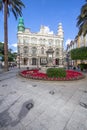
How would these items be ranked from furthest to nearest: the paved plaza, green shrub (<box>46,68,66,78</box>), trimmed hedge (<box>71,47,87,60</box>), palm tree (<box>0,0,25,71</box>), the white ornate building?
the white ornate building
trimmed hedge (<box>71,47,87,60</box>)
palm tree (<box>0,0,25,71</box>)
green shrub (<box>46,68,66,78</box>)
the paved plaza

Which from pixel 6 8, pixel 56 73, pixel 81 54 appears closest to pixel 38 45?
pixel 81 54

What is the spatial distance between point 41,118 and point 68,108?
4.81 feet

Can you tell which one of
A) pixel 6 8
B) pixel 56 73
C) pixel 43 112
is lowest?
pixel 43 112

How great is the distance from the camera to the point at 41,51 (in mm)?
71375

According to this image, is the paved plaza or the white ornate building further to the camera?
the white ornate building

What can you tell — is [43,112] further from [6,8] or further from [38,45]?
[38,45]

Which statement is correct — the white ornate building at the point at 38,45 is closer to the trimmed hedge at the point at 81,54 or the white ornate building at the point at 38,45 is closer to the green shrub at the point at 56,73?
the trimmed hedge at the point at 81,54

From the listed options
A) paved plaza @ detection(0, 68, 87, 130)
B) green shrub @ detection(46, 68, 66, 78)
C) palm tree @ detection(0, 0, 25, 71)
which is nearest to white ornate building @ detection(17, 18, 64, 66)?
palm tree @ detection(0, 0, 25, 71)

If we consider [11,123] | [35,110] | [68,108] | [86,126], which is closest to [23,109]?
[35,110]

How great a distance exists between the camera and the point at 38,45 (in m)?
70.9

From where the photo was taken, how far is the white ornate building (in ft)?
222

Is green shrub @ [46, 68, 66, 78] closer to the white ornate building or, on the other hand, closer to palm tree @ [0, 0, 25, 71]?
palm tree @ [0, 0, 25, 71]

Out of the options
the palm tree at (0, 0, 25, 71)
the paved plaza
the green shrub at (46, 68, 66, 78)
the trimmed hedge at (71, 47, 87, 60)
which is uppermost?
the palm tree at (0, 0, 25, 71)

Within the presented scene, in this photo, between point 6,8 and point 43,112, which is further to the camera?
point 6,8
